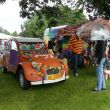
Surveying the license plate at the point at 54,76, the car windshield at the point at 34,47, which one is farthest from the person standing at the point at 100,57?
the car windshield at the point at 34,47

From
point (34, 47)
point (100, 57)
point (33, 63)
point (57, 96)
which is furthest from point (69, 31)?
point (57, 96)

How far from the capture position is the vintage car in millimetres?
9930

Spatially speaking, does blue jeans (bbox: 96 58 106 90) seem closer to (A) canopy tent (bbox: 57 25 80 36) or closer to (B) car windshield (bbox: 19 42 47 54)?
(B) car windshield (bbox: 19 42 47 54)

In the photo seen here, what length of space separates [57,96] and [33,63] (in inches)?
72.2

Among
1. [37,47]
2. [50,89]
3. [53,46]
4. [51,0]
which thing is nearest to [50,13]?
[51,0]

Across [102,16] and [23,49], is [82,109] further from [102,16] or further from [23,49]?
[102,16]

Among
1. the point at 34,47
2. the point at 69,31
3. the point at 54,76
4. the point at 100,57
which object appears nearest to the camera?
the point at 100,57

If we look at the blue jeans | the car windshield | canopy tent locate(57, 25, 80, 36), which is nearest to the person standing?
the blue jeans

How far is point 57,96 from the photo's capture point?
8898 millimetres

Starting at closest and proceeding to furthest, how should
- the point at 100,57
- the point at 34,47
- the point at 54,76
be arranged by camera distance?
the point at 100,57 < the point at 54,76 < the point at 34,47

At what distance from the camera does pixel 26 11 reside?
10938mm

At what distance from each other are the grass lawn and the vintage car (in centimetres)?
36

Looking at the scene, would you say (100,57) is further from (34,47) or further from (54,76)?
(34,47)

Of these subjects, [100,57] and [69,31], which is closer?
[100,57]
